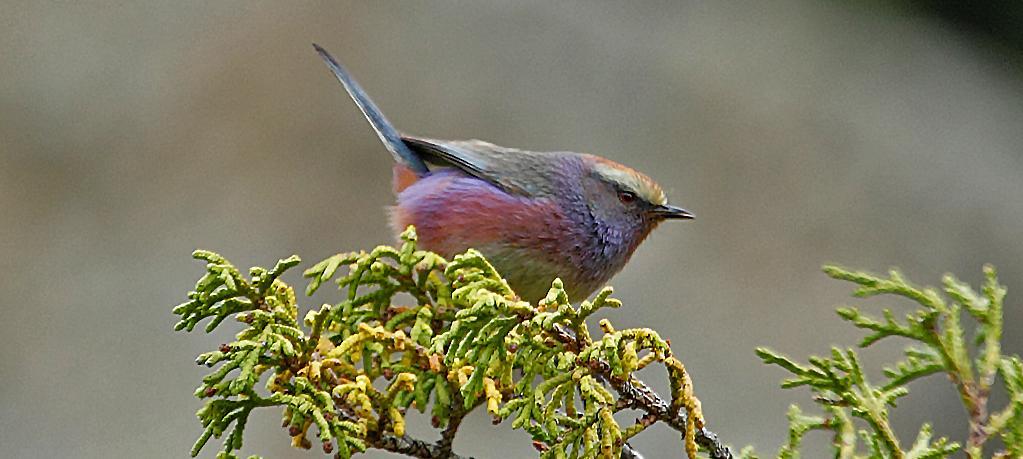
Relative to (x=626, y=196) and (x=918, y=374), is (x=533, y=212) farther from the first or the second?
(x=918, y=374)

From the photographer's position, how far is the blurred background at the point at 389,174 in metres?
5.44

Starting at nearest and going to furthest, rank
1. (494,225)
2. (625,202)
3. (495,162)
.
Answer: (494,225)
(625,202)
(495,162)

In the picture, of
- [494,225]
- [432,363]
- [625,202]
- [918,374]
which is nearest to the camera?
[432,363]

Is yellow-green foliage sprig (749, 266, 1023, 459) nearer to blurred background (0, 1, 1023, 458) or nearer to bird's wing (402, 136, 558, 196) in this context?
bird's wing (402, 136, 558, 196)

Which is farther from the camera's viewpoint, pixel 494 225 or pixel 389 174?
pixel 389 174

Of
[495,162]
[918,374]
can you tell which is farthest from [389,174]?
[918,374]

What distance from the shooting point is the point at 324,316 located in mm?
1704

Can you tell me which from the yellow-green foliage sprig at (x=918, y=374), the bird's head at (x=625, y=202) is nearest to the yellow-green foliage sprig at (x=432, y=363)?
the yellow-green foliage sprig at (x=918, y=374)

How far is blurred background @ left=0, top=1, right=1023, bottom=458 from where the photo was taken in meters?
5.44

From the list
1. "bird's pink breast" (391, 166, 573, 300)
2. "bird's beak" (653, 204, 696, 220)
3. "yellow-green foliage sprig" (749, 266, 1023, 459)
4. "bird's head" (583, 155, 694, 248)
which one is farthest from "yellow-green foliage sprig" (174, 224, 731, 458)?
"bird's beak" (653, 204, 696, 220)

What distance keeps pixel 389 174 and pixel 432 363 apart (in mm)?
3871

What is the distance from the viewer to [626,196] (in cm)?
288

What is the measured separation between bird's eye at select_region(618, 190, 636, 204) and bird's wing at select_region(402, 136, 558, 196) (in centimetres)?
20

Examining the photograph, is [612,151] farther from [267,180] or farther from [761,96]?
[267,180]
